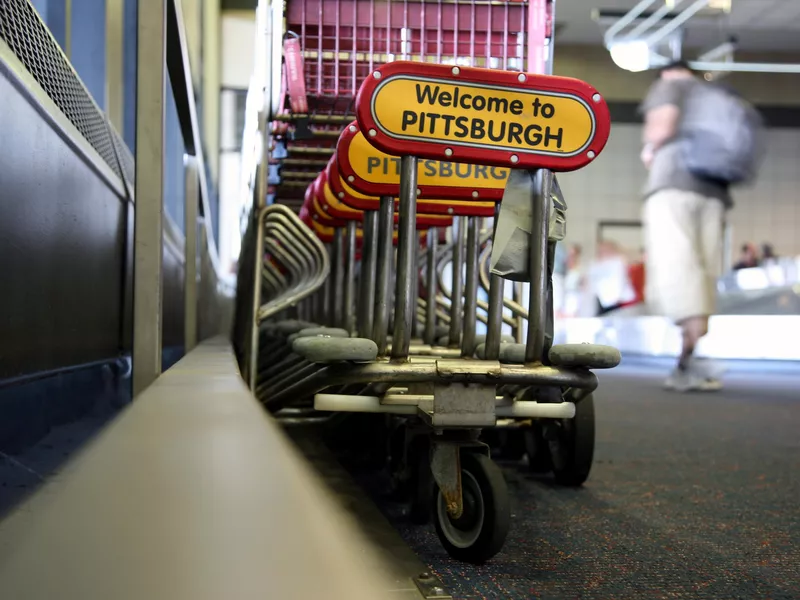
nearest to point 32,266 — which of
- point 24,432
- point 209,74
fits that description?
point 24,432

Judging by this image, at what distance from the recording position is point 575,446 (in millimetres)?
2191

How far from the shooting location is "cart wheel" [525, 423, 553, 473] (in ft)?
7.90

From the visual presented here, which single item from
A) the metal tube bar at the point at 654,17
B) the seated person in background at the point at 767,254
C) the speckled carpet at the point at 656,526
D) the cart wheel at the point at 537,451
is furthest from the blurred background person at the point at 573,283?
the cart wheel at the point at 537,451

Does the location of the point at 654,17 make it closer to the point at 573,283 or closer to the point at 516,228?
the point at 573,283

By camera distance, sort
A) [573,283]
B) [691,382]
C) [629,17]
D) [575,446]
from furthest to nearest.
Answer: [573,283] → [629,17] → [691,382] → [575,446]

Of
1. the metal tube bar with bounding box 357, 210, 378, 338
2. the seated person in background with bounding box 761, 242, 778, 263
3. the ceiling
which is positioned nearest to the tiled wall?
the seated person in background with bounding box 761, 242, 778, 263

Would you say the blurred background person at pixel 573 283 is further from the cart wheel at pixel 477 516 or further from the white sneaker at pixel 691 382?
the cart wheel at pixel 477 516

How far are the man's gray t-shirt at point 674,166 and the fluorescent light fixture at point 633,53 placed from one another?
5.22 m

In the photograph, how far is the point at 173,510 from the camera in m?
0.42

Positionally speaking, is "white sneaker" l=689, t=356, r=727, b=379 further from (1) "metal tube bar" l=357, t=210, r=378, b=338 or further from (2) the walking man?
(1) "metal tube bar" l=357, t=210, r=378, b=338

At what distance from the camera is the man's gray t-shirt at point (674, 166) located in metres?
5.45

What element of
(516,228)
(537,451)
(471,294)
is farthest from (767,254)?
(516,228)

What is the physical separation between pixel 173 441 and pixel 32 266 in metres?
0.92

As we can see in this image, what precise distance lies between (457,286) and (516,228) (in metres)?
0.54
